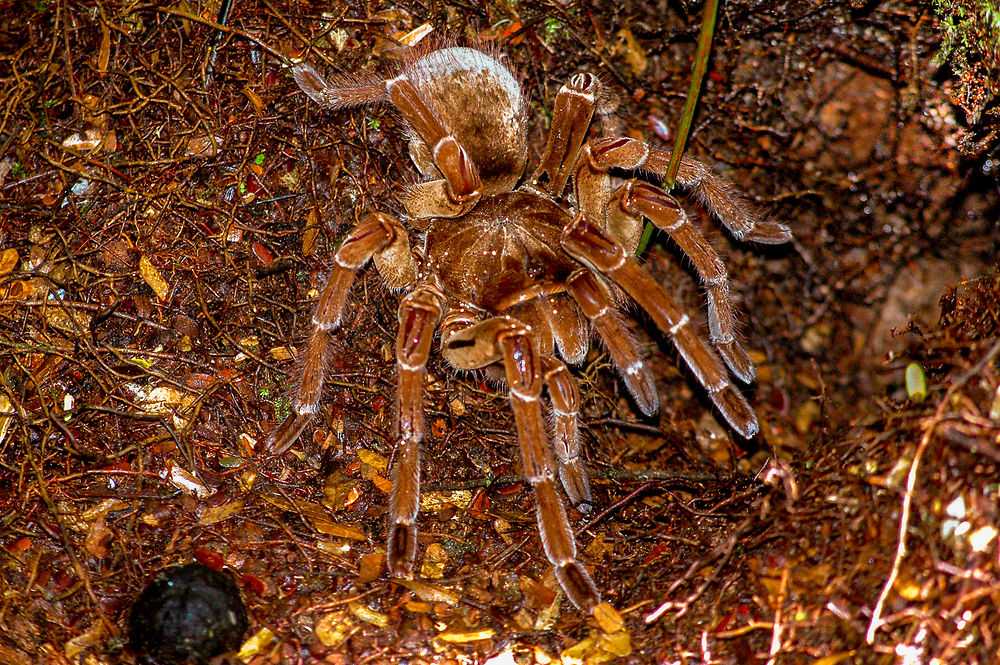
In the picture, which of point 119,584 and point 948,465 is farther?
point 119,584

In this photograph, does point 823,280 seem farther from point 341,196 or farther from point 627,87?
point 341,196

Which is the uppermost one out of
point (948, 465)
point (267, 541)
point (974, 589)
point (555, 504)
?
point (948, 465)

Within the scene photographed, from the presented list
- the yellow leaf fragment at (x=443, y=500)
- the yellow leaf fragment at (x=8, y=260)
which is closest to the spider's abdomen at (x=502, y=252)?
the yellow leaf fragment at (x=443, y=500)

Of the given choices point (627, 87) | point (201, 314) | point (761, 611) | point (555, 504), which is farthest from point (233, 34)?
point (761, 611)

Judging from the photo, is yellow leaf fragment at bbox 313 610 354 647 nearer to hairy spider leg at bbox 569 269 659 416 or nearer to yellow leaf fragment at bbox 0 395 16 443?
hairy spider leg at bbox 569 269 659 416

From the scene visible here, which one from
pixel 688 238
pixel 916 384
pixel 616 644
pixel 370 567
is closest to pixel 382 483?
pixel 370 567

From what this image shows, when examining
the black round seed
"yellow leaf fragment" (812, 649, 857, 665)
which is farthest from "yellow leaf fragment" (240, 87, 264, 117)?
"yellow leaf fragment" (812, 649, 857, 665)

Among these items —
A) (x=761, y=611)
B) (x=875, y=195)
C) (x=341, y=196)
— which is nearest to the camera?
(x=761, y=611)
